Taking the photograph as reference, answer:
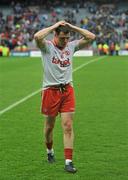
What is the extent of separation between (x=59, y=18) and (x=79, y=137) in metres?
55.4

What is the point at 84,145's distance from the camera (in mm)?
10648

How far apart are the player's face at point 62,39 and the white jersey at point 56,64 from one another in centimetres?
9

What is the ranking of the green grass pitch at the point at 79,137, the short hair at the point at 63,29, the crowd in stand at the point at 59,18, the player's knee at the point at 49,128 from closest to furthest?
the short hair at the point at 63,29 → the green grass pitch at the point at 79,137 → the player's knee at the point at 49,128 → the crowd in stand at the point at 59,18

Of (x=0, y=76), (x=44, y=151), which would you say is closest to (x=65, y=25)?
(x=44, y=151)

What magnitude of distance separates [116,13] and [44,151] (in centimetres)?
5706

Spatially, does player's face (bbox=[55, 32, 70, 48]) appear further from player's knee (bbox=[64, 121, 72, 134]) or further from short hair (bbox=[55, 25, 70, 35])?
player's knee (bbox=[64, 121, 72, 134])

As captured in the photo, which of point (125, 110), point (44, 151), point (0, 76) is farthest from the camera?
point (0, 76)

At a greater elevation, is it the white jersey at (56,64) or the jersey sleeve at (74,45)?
the jersey sleeve at (74,45)

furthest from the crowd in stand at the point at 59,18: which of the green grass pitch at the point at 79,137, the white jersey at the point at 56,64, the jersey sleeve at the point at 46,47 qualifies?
the jersey sleeve at the point at 46,47

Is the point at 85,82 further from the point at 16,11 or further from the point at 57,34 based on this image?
the point at 16,11

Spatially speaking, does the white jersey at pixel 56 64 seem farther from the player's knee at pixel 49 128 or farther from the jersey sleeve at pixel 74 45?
the player's knee at pixel 49 128

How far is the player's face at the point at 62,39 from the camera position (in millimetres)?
8406

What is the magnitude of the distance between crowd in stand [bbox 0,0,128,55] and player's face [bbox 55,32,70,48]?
44383 millimetres

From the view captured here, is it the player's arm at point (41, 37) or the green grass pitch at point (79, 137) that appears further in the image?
the green grass pitch at point (79, 137)
